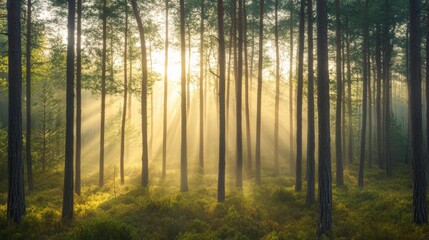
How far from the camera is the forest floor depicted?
878 cm

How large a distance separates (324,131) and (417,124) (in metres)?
3.52

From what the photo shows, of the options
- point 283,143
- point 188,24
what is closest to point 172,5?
point 188,24

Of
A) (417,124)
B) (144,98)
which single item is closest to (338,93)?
(417,124)

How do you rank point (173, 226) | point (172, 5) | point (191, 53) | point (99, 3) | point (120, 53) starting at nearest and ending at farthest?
1. point (173, 226)
2. point (99, 3)
3. point (172, 5)
4. point (120, 53)
5. point (191, 53)

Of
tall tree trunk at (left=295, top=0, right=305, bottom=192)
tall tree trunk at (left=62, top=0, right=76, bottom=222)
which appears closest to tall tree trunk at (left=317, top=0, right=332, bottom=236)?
tall tree trunk at (left=295, top=0, right=305, bottom=192)

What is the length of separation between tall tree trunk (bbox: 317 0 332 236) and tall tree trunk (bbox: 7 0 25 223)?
9790mm

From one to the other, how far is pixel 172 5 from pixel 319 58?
13899 millimetres

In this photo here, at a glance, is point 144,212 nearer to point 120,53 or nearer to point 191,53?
point 120,53

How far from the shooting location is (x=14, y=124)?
9.53 metres

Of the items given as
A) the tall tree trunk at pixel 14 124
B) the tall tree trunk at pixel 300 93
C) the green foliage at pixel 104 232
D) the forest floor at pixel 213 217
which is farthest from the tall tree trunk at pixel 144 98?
the tall tree trunk at pixel 300 93

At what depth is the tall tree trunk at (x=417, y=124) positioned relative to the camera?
941 centimetres

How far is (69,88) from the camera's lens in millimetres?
10664

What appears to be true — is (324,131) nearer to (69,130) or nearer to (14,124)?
(69,130)

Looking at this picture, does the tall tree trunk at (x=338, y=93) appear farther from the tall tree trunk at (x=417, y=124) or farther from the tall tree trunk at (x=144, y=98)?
the tall tree trunk at (x=144, y=98)
